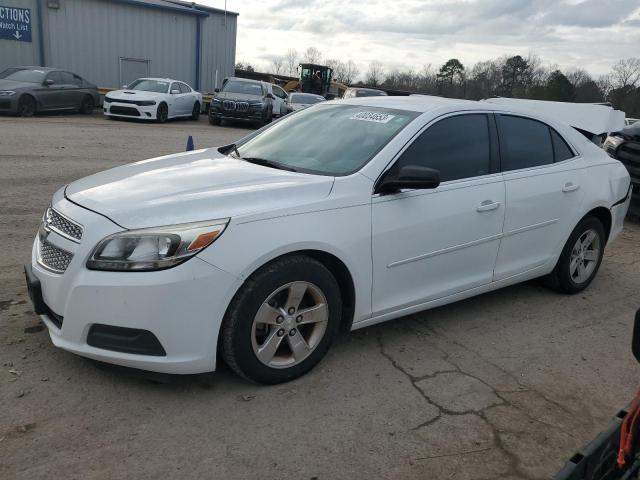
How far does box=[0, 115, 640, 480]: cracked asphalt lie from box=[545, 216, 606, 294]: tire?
1.25 feet

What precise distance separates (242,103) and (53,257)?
16915 millimetres

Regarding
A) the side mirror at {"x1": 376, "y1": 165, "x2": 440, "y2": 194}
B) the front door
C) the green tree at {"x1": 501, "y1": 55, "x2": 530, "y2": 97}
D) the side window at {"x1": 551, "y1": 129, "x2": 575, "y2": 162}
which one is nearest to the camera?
the side mirror at {"x1": 376, "y1": 165, "x2": 440, "y2": 194}

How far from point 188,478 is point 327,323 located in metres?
1.18

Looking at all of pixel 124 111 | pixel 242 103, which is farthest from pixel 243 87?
pixel 124 111

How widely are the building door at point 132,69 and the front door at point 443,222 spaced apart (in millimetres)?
24552

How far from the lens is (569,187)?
4.66 meters

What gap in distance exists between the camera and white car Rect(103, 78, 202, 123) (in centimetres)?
1805

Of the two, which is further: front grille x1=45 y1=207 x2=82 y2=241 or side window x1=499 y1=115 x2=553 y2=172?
side window x1=499 y1=115 x2=553 y2=172

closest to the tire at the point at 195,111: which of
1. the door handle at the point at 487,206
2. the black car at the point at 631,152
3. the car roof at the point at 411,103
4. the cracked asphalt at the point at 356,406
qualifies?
the black car at the point at 631,152

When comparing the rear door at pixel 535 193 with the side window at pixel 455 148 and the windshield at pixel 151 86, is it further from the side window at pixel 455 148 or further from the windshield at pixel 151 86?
the windshield at pixel 151 86

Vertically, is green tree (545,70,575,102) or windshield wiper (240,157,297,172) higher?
green tree (545,70,575,102)

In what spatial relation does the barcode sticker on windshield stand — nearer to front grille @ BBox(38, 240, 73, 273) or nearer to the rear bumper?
front grille @ BBox(38, 240, 73, 273)

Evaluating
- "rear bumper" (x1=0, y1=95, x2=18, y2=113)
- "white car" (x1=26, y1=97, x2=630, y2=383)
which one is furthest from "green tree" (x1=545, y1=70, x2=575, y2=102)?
"white car" (x1=26, y1=97, x2=630, y2=383)

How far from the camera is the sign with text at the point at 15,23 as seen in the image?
22.3m
